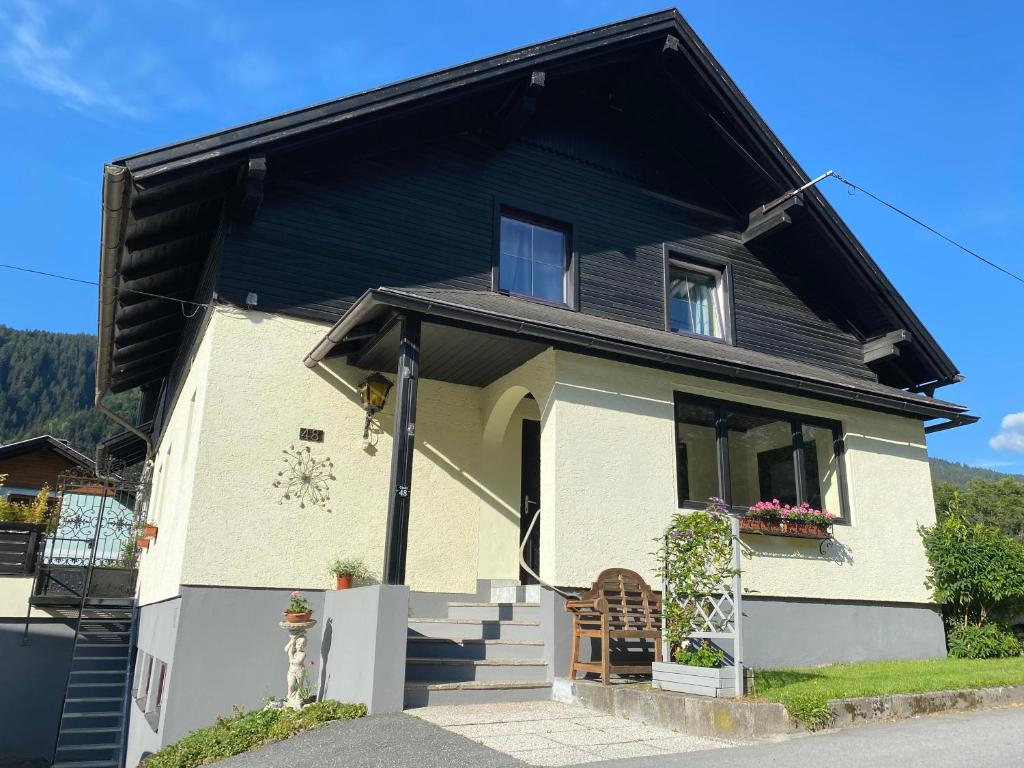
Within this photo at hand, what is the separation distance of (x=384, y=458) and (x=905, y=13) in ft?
28.0

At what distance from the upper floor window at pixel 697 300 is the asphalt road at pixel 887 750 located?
6149 millimetres

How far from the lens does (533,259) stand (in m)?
9.97

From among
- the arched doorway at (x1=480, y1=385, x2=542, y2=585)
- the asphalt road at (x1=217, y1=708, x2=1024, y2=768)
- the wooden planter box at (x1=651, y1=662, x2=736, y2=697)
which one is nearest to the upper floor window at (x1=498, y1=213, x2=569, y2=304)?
the arched doorway at (x1=480, y1=385, x2=542, y2=585)

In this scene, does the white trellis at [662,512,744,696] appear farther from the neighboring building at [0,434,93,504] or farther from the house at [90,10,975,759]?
the neighboring building at [0,434,93,504]

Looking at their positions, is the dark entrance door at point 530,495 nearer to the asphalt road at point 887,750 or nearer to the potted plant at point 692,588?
the potted plant at point 692,588

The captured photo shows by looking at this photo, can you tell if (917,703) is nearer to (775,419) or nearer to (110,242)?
(775,419)

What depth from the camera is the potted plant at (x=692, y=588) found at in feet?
19.9

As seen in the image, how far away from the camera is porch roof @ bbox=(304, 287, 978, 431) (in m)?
7.37

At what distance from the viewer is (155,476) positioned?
13172 mm

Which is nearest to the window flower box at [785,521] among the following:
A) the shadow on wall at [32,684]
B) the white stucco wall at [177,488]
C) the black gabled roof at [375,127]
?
the black gabled roof at [375,127]

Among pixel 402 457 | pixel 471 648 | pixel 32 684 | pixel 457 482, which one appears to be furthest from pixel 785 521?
pixel 32 684

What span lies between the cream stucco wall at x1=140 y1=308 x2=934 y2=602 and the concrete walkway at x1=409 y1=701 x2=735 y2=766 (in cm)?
162

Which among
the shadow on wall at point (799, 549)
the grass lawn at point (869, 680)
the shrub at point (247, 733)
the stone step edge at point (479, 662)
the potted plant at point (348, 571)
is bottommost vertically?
the shrub at point (247, 733)

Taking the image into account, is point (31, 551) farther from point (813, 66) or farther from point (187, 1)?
point (813, 66)
